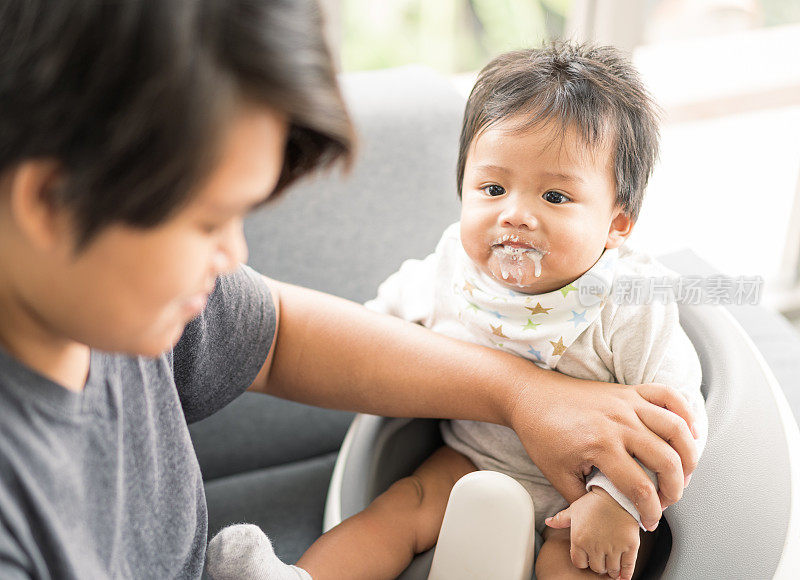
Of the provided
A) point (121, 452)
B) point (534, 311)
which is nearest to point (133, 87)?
point (121, 452)

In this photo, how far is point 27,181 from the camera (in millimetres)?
465

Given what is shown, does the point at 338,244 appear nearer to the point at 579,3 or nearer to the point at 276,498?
the point at 276,498

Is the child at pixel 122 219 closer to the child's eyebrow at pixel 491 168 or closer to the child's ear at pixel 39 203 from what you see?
the child's ear at pixel 39 203

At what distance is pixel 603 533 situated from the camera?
84cm

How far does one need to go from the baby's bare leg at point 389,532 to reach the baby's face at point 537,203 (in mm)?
288

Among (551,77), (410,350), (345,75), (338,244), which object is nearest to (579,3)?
(345,75)

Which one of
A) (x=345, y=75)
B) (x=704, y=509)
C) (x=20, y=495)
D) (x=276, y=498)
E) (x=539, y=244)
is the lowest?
(x=276, y=498)

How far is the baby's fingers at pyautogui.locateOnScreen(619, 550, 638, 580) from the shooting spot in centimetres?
84

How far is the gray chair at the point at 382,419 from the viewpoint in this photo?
2.95 ft

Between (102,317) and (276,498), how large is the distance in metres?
0.79

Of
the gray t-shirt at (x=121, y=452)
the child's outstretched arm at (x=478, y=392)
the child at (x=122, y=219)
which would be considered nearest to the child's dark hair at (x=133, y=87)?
the child at (x=122, y=219)

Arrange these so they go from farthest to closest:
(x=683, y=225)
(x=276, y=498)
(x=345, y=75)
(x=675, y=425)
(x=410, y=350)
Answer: (x=683, y=225) → (x=345, y=75) → (x=276, y=498) → (x=410, y=350) → (x=675, y=425)

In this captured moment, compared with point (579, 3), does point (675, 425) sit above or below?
below

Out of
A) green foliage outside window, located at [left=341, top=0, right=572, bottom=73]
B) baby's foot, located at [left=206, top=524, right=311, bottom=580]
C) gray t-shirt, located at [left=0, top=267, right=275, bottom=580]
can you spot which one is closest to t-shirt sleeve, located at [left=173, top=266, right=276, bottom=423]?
gray t-shirt, located at [left=0, top=267, right=275, bottom=580]
